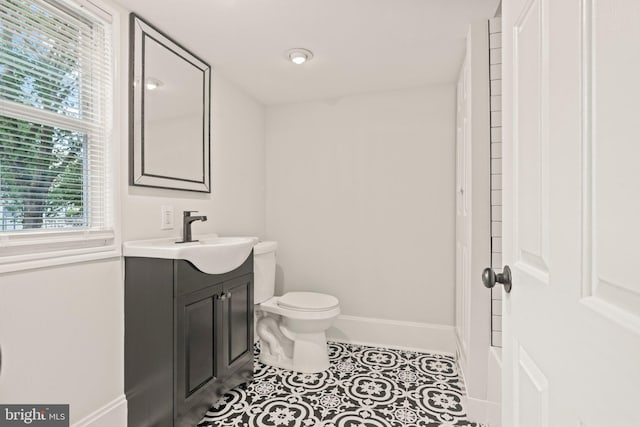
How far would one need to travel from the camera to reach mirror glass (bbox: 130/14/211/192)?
5.73 feet

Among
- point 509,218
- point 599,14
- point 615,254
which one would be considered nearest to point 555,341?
point 615,254

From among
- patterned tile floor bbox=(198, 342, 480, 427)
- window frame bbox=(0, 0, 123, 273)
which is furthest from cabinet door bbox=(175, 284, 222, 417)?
window frame bbox=(0, 0, 123, 273)

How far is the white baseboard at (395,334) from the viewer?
8.63 feet

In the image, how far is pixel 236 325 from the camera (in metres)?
2.02

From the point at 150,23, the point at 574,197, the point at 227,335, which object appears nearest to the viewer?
the point at 574,197

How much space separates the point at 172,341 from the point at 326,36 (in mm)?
1809

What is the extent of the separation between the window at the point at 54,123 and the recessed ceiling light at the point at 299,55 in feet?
3.28

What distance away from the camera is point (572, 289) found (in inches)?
20.9

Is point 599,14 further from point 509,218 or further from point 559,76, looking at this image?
point 509,218

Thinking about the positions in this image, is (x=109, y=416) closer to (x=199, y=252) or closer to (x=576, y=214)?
(x=199, y=252)

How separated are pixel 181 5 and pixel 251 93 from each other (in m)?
1.21

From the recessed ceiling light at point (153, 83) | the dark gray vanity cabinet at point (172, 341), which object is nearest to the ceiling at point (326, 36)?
the recessed ceiling light at point (153, 83)

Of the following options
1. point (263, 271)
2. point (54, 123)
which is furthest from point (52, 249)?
point (263, 271)

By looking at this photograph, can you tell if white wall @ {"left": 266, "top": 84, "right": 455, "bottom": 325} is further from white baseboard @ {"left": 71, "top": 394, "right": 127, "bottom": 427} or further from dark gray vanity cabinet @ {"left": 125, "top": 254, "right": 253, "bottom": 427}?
white baseboard @ {"left": 71, "top": 394, "right": 127, "bottom": 427}
